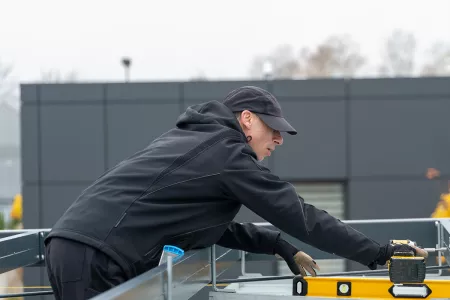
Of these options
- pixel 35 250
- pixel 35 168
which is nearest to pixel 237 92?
pixel 35 250

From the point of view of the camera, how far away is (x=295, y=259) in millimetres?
2768

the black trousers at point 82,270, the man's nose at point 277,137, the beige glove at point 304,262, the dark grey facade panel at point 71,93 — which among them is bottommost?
the beige glove at point 304,262

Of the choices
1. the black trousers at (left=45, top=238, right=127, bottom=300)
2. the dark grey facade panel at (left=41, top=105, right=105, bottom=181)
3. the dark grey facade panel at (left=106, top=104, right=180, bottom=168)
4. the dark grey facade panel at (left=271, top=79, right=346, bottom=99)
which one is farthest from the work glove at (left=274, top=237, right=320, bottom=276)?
the dark grey facade panel at (left=41, top=105, right=105, bottom=181)

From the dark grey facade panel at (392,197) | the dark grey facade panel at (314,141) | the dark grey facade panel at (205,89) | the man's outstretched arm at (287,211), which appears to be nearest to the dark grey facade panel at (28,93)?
the dark grey facade panel at (205,89)

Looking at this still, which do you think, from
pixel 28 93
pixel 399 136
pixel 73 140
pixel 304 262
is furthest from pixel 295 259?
pixel 28 93

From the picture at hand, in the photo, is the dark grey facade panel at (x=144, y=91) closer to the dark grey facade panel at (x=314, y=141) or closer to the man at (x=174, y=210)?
Answer: the dark grey facade panel at (x=314, y=141)

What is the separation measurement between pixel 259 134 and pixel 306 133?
34.7 feet

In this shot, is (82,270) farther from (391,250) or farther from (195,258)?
(391,250)

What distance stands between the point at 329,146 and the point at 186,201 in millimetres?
10922

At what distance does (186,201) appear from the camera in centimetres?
235

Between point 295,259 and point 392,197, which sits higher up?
point 295,259

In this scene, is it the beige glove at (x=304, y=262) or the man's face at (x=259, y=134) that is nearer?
the man's face at (x=259, y=134)

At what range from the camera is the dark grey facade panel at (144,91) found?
13062 millimetres

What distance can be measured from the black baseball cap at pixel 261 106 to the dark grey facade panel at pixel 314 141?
412 inches
